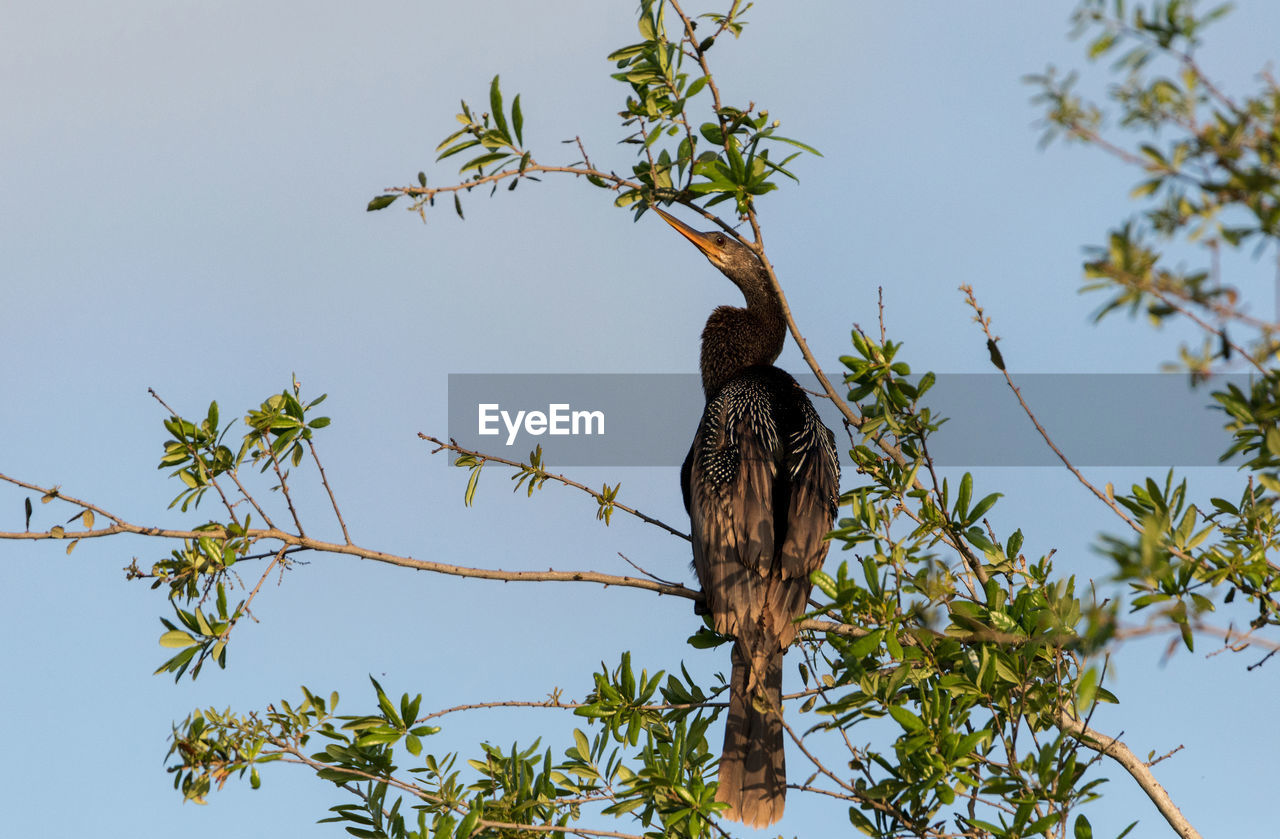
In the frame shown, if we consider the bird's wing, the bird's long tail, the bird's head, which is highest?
A: the bird's head

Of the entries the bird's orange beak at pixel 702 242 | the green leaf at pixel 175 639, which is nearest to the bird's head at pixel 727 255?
the bird's orange beak at pixel 702 242

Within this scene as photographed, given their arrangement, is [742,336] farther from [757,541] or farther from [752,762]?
[752,762]

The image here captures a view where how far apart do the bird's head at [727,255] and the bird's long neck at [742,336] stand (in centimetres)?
12

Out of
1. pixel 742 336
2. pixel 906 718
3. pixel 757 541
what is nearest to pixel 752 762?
pixel 757 541

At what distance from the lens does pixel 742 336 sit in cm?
672

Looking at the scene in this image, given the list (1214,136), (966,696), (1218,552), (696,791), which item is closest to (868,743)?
(966,696)

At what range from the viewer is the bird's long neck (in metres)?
6.68

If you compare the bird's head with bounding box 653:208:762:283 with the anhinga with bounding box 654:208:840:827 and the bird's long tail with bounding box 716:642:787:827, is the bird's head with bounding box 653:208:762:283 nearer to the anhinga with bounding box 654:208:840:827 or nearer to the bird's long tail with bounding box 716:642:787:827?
the anhinga with bounding box 654:208:840:827

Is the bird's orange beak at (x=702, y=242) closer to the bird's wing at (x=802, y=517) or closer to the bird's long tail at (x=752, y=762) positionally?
the bird's wing at (x=802, y=517)

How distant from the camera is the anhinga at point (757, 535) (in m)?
4.75

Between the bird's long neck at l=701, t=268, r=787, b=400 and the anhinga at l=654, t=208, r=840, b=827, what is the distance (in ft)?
1.17

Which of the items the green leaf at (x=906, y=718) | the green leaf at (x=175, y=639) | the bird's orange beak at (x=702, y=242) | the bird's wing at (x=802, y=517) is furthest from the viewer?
the bird's orange beak at (x=702, y=242)

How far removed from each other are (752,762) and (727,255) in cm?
350

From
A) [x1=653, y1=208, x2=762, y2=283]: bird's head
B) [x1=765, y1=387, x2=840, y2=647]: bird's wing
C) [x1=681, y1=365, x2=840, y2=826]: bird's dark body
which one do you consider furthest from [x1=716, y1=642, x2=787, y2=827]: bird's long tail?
[x1=653, y1=208, x2=762, y2=283]: bird's head
